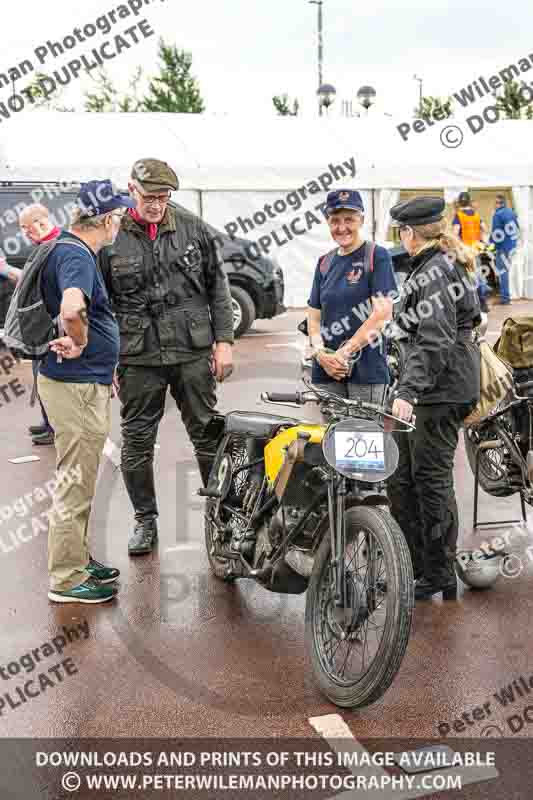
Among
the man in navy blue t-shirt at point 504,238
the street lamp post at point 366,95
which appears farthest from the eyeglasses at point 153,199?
the street lamp post at point 366,95

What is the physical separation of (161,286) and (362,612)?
7.48ft

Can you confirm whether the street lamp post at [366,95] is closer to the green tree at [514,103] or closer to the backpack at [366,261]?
the green tree at [514,103]

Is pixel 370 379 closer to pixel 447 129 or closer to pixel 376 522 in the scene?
pixel 376 522

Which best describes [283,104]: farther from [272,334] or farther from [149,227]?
[149,227]

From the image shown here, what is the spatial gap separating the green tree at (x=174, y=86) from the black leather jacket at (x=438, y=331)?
3723cm

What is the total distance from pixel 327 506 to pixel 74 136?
15.7m

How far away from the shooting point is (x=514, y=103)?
40.0 metres

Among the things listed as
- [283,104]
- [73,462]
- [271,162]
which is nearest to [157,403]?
[73,462]

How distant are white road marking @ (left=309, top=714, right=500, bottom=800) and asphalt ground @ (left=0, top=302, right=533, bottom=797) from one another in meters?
0.05

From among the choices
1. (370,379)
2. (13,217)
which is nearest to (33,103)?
(13,217)

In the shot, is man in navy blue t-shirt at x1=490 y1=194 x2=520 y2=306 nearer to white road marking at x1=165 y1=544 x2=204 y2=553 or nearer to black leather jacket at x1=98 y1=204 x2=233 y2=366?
black leather jacket at x1=98 y1=204 x2=233 y2=366

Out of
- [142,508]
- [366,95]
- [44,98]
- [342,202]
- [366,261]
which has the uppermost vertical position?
[44,98]

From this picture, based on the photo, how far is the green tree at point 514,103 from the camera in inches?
1560

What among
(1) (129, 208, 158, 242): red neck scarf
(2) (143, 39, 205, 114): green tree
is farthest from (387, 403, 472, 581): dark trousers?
(2) (143, 39, 205, 114): green tree
